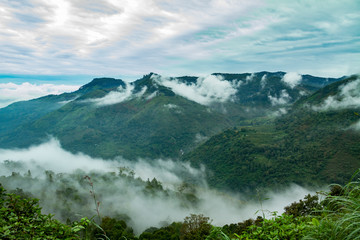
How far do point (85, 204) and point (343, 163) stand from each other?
21081 centimetres

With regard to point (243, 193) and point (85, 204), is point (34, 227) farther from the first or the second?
point (243, 193)

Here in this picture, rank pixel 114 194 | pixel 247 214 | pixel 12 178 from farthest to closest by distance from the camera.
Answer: pixel 247 214 → pixel 114 194 → pixel 12 178

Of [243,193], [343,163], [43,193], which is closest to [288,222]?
[43,193]

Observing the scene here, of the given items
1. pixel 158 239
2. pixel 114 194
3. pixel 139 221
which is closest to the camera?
pixel 158 239

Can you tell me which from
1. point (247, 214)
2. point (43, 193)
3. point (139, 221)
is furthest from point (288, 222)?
point (247, 214)

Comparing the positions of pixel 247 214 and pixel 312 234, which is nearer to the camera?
pixel 312 234

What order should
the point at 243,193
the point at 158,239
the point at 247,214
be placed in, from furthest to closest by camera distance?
the point at 243,193
the point at 247,214
the point at 158,239

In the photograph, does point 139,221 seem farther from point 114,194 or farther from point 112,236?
point 112,236

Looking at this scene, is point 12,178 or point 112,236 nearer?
point 112,236

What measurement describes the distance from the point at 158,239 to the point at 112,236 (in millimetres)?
10005

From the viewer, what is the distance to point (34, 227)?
4.47 m

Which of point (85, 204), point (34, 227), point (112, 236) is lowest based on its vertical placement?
point (85, 204)

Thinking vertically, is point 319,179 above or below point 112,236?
below

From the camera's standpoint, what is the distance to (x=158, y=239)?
3684cm
